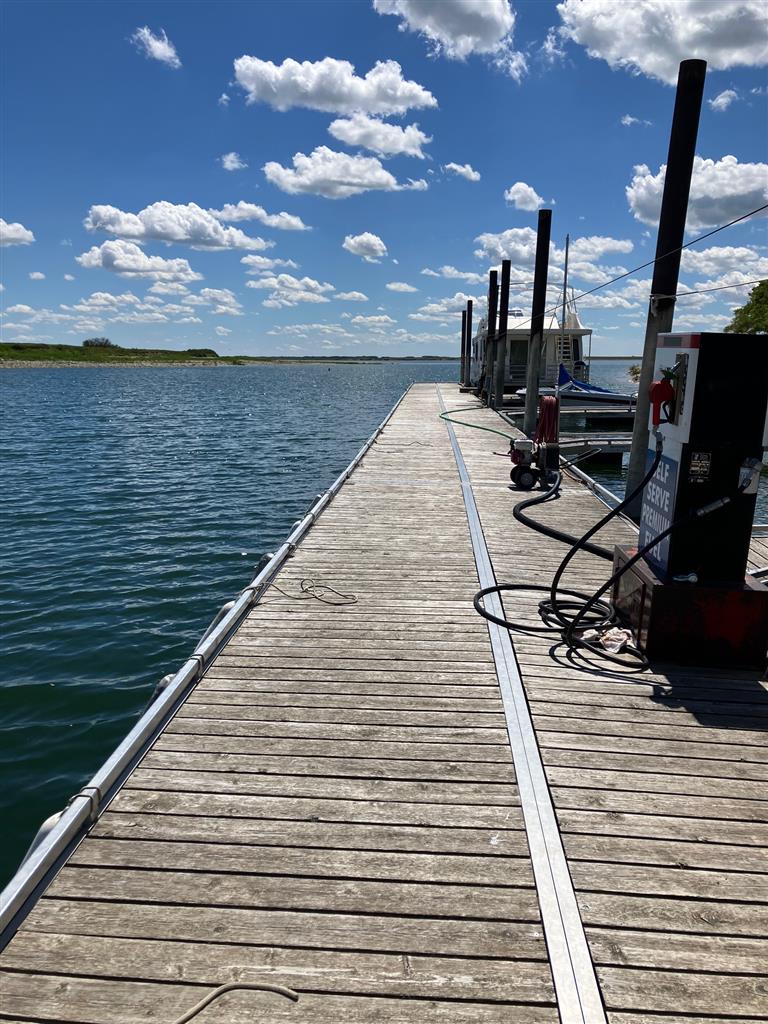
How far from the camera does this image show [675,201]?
23.8 ft

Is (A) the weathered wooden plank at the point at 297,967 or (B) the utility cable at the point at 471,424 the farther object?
(B) the utility cable at the point at 471,424

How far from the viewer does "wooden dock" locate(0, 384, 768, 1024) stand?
7.30 ft

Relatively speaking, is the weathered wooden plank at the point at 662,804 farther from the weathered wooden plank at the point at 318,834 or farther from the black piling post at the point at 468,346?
the black piling post at the point at 468,346

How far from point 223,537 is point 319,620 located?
7.07 meters

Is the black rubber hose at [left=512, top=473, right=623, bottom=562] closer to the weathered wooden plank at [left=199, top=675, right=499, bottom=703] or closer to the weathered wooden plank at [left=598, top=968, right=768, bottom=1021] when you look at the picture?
the weathered wooden plank at [left=199, top=675, right=499, bottom=703]

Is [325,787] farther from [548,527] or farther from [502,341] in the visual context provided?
[502,341]

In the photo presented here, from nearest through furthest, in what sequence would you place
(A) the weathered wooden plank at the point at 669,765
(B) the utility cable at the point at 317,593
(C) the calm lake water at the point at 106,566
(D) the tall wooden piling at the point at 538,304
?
(A) the weathered wooden plank at the point at 669,765 → (B) the utility cable at the point at 317,593 → (C) the calm lake water at the point at 106,566 → (D) the tall wooden piling at the point at 538,304

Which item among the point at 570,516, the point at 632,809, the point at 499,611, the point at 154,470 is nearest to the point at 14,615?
the point at 499,611

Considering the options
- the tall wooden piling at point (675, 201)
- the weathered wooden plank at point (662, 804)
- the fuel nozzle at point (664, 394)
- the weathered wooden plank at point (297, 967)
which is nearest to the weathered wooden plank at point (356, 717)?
the weathered wooden plank at point (662, 804)

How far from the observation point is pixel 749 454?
4270 mm

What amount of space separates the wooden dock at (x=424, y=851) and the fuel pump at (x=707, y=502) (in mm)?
300

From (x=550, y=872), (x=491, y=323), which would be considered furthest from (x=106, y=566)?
(x=491, y=323)

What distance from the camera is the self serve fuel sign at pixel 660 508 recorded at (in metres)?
4.50

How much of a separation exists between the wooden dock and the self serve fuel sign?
817mm
